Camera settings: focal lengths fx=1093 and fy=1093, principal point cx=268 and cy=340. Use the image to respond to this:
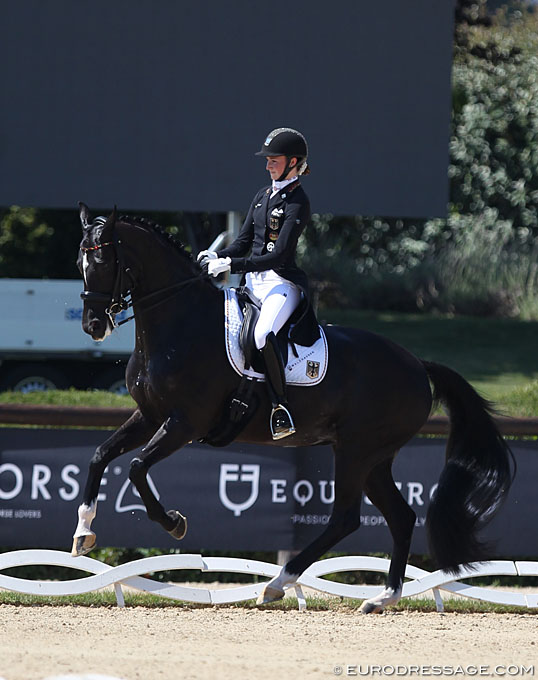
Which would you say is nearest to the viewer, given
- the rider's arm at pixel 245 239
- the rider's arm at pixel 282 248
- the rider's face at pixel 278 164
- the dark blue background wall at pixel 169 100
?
the rider's arm at pixel 282 248

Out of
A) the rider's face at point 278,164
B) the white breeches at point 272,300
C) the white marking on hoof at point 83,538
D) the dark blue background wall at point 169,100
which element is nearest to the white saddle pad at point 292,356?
the white breeches at point 272,300

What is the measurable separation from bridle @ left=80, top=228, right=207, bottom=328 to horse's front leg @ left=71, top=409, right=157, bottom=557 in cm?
58

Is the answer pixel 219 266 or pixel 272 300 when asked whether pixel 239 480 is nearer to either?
pixel 272 300

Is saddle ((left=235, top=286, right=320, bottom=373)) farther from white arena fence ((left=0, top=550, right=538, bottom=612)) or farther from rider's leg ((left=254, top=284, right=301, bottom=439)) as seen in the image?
white arena fence ((left=0, top=550, right=538, bottom=612))

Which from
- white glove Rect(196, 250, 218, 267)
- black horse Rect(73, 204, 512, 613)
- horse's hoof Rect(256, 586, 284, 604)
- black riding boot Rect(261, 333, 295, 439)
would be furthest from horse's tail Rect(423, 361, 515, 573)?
white glove Rect(196, 250, 218, 267)

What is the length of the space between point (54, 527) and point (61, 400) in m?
2.77

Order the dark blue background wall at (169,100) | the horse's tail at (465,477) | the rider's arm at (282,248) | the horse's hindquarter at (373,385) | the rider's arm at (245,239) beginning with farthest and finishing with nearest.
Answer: the dark blue background wall at (169,100)
the horse's tail at (465,477)
the horse's hindquarter at (373,385)
the rider's arm at (245,239)
the rider's arm at (282,248)

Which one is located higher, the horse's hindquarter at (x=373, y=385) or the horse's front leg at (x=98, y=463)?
the horse's hindquarter at (x=373, y=385)

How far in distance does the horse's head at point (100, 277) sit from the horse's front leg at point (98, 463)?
57cm

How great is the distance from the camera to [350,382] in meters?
6.43

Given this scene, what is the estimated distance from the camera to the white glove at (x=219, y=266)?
589 centimetres

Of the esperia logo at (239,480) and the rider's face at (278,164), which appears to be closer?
the rider's face at (278,164)

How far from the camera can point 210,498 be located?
7531 mm

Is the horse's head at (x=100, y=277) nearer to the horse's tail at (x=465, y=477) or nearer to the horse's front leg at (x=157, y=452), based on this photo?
the horse's front leg at (x=157, y=452)
